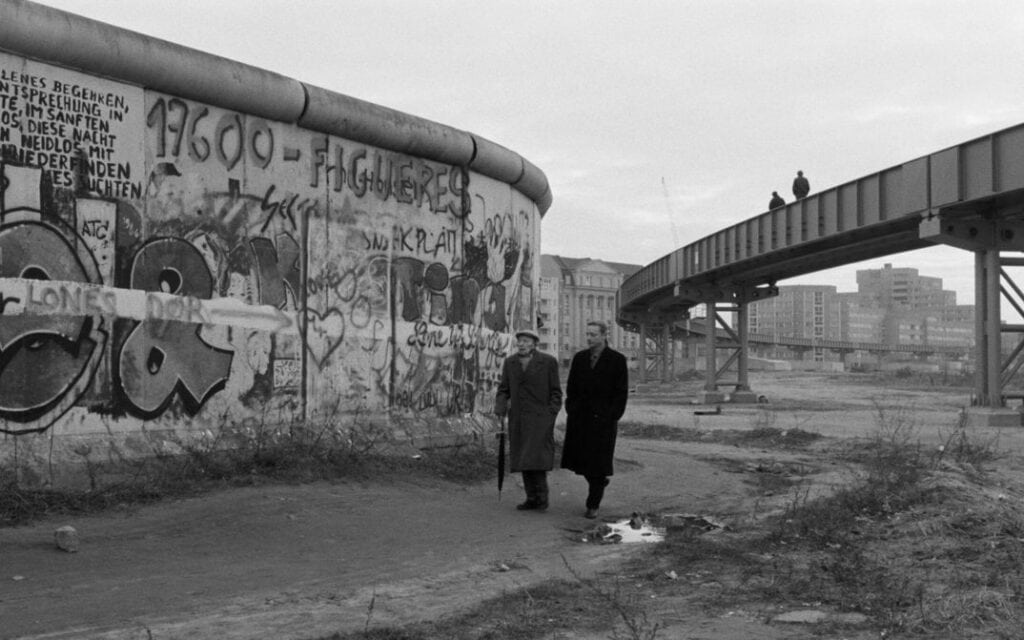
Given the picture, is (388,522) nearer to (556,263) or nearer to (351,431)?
(351,431)

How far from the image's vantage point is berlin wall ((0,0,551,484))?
7.88 meters

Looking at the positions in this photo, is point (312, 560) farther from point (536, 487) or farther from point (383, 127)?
point (383, 127)

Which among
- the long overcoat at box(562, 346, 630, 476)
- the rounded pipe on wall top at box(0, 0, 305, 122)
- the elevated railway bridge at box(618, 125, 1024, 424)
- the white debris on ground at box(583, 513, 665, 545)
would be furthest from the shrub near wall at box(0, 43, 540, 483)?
the elevated railway bridge at box(618, 125, 1024, 424)

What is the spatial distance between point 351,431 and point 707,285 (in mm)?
32126

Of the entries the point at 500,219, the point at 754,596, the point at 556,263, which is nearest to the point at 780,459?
the point at 500,219

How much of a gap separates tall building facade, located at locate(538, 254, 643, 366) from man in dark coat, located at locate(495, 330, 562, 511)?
121109mm

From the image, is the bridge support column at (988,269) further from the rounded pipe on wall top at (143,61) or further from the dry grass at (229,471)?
the rounded pipe on wall top at (143,61)

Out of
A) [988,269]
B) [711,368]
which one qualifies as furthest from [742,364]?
[988,269]

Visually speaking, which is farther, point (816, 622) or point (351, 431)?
point (351, 431)

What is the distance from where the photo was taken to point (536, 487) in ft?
31.3

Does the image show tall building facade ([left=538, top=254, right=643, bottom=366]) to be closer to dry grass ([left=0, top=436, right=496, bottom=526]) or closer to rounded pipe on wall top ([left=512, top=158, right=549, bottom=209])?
rounded pipe on wall top ([left=512, top=158, right=549, bottom=209])

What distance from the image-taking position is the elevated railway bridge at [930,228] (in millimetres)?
21531

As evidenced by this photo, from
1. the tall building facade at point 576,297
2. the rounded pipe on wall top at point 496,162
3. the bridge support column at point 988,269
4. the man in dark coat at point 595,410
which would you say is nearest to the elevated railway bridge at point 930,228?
the bridge support column at point 988,269

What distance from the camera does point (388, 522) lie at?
28.0 ft
